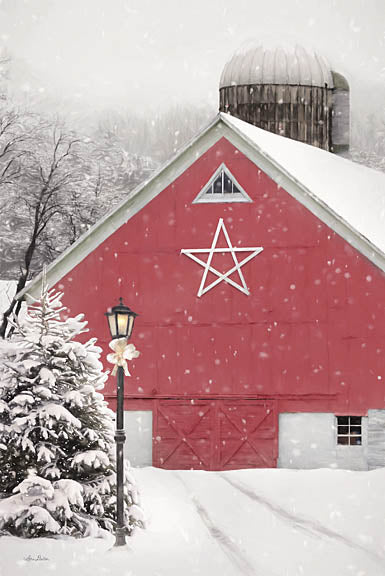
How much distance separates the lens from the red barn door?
67.8 ft

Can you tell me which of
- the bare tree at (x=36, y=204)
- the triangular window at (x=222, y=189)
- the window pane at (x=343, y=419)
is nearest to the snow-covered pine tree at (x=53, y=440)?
the triangular window at (x=222, y=189)

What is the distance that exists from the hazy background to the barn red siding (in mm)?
21725

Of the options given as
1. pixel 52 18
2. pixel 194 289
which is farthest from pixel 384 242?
pixel 52 18

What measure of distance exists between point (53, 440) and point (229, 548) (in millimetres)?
2725

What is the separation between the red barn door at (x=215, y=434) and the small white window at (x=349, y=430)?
1.30m

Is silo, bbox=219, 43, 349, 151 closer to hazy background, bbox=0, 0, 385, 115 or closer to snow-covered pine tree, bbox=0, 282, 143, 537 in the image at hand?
hazy background, bbox=0, 0, 385, 115

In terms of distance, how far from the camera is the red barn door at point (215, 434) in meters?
20.7

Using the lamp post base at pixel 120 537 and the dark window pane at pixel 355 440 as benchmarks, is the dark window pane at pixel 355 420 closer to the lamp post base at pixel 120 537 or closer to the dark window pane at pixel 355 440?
the dark window pane at pixel 355 440

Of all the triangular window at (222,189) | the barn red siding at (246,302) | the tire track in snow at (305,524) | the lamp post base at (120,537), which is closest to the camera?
the lamp post base at (120,537)

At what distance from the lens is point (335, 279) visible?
20531 millimetres

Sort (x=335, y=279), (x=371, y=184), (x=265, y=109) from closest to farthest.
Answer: (x=335, y=279), (x=371, y=184), (x=265, y=109)

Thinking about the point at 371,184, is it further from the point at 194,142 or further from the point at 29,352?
the point at 29,352

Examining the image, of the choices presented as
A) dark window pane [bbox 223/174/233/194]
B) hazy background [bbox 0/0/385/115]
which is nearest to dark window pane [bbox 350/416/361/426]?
dark window pane [bbox 223/174/233/194]

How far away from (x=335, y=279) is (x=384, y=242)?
186cm
